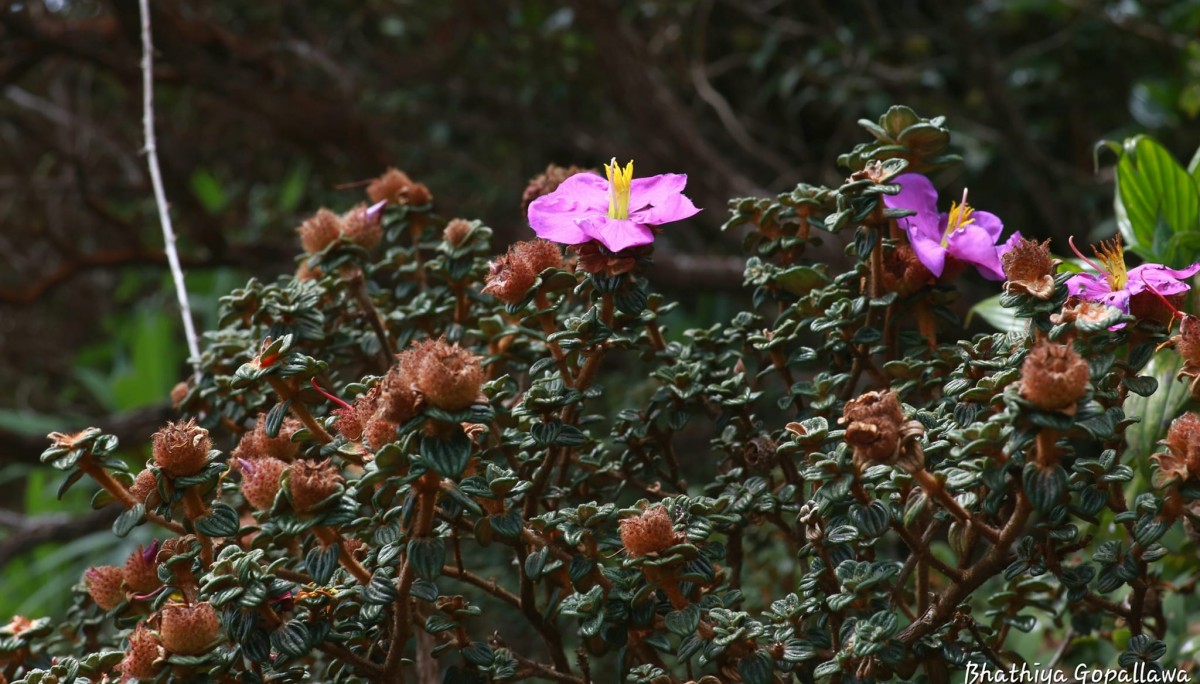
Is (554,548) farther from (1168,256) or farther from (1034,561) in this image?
(1168,256)

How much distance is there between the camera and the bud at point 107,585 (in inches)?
40.0

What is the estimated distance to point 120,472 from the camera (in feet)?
3.06

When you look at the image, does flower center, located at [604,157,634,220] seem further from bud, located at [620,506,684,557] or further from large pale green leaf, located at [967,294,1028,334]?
large pale green leaf, located at [967,294,1028,334]

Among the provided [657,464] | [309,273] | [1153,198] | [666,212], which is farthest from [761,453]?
[1153,198]

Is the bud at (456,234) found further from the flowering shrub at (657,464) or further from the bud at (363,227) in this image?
the bud at (363,227)

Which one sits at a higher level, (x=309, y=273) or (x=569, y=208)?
(x=569, y=208)

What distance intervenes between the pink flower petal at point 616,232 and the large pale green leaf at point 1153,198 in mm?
731

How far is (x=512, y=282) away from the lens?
3.04 feet

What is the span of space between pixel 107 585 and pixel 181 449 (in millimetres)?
266

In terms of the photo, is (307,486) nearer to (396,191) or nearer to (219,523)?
(219,523)

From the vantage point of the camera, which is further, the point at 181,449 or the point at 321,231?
the point at 321,231

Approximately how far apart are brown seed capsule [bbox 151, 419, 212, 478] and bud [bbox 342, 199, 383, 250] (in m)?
0.42

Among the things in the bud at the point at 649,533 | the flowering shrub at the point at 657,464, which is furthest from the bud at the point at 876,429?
the bud at the point at 649,533

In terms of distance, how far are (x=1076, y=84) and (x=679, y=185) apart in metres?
2.42
